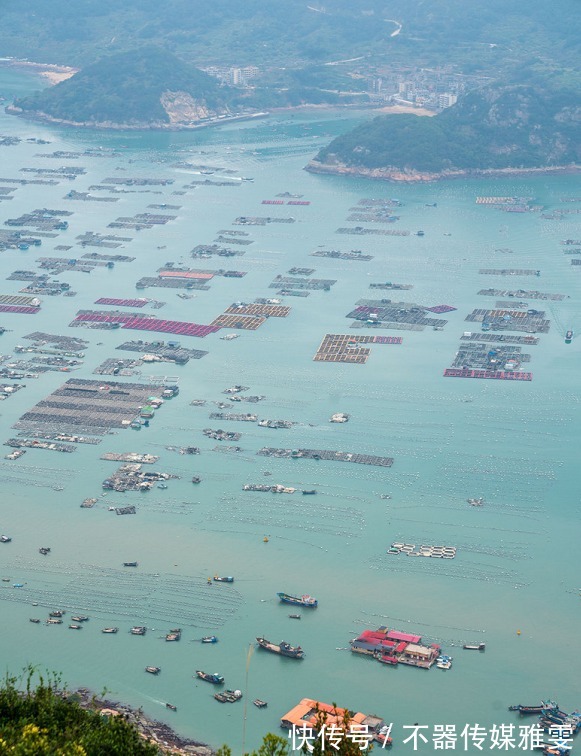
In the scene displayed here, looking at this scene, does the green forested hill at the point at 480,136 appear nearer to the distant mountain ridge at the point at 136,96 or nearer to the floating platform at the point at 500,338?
the distant mountain ridge at the point at 136,96

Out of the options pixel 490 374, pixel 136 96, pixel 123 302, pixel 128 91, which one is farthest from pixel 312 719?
pixel 128 91

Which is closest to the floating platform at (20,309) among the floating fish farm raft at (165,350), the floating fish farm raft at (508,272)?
the floating fish farm raft at (165,350)

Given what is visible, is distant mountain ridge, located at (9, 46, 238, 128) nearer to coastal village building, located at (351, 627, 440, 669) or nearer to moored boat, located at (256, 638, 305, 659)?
moored boat, located at (256, 638, 305, 659)

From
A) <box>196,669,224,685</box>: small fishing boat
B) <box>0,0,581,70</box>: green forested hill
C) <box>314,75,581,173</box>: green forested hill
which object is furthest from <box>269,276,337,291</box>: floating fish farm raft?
<box>0,0,581,70</box>: green forested hill

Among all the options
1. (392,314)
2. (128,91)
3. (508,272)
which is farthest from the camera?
(128,91)

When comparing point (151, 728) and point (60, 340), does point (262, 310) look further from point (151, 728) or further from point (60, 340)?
point (151, 728)
